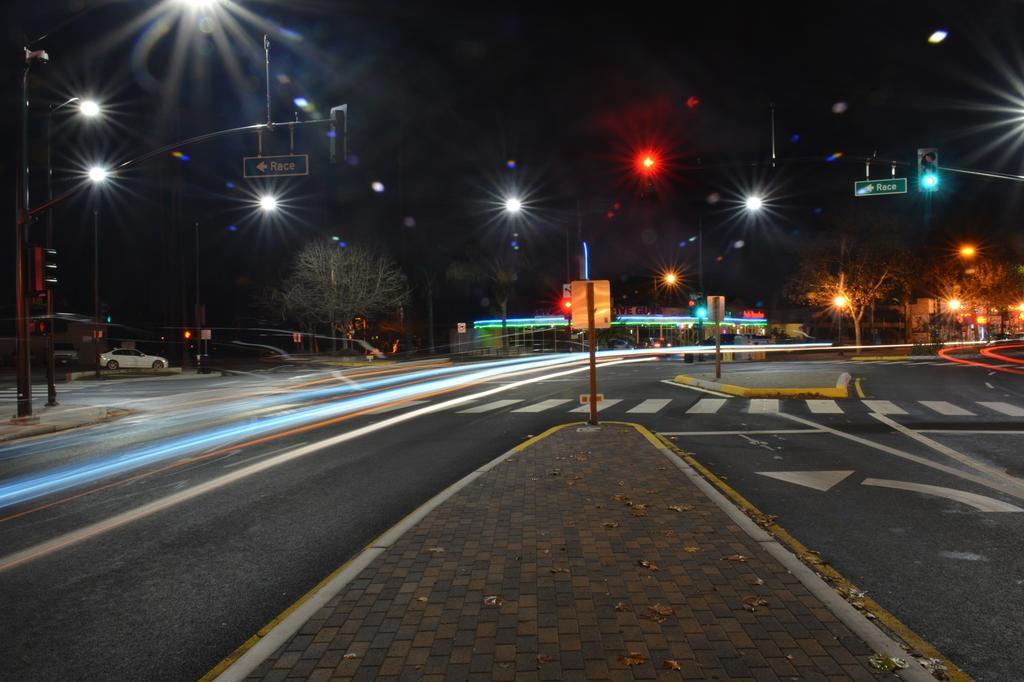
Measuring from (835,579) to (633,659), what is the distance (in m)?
2.14

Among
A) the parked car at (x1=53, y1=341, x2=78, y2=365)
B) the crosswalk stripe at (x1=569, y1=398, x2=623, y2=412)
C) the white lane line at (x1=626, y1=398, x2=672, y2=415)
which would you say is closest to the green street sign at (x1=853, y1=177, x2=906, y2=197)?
the white lane line at (x1=626, y1=398, x2=672, y2=415)

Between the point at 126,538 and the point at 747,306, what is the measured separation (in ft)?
302

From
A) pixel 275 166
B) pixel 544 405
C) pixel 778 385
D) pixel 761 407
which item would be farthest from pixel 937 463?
pixel 275 166

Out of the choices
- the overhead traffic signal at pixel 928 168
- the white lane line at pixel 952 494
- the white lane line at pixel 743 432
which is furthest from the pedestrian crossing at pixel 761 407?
the white lane line at pixel 952 494

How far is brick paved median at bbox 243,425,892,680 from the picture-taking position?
332 centimetres

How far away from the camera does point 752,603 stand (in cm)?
399

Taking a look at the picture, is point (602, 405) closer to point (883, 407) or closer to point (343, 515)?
point (883, 407)

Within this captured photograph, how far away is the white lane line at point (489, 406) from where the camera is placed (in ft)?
53.3

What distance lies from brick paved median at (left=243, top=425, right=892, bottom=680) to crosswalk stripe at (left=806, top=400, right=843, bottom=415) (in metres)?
9.87

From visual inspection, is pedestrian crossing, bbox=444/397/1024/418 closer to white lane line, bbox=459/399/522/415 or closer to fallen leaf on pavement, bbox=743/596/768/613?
white lane line, bbox=459/399/522/415

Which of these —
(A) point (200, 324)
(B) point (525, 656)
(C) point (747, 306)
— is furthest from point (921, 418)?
(C) point (747, 306)

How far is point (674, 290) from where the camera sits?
8200cm

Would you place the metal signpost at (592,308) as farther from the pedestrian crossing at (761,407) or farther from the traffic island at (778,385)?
the traffic island at (778,385)

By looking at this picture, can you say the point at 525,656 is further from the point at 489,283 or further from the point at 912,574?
the point at 489,283
